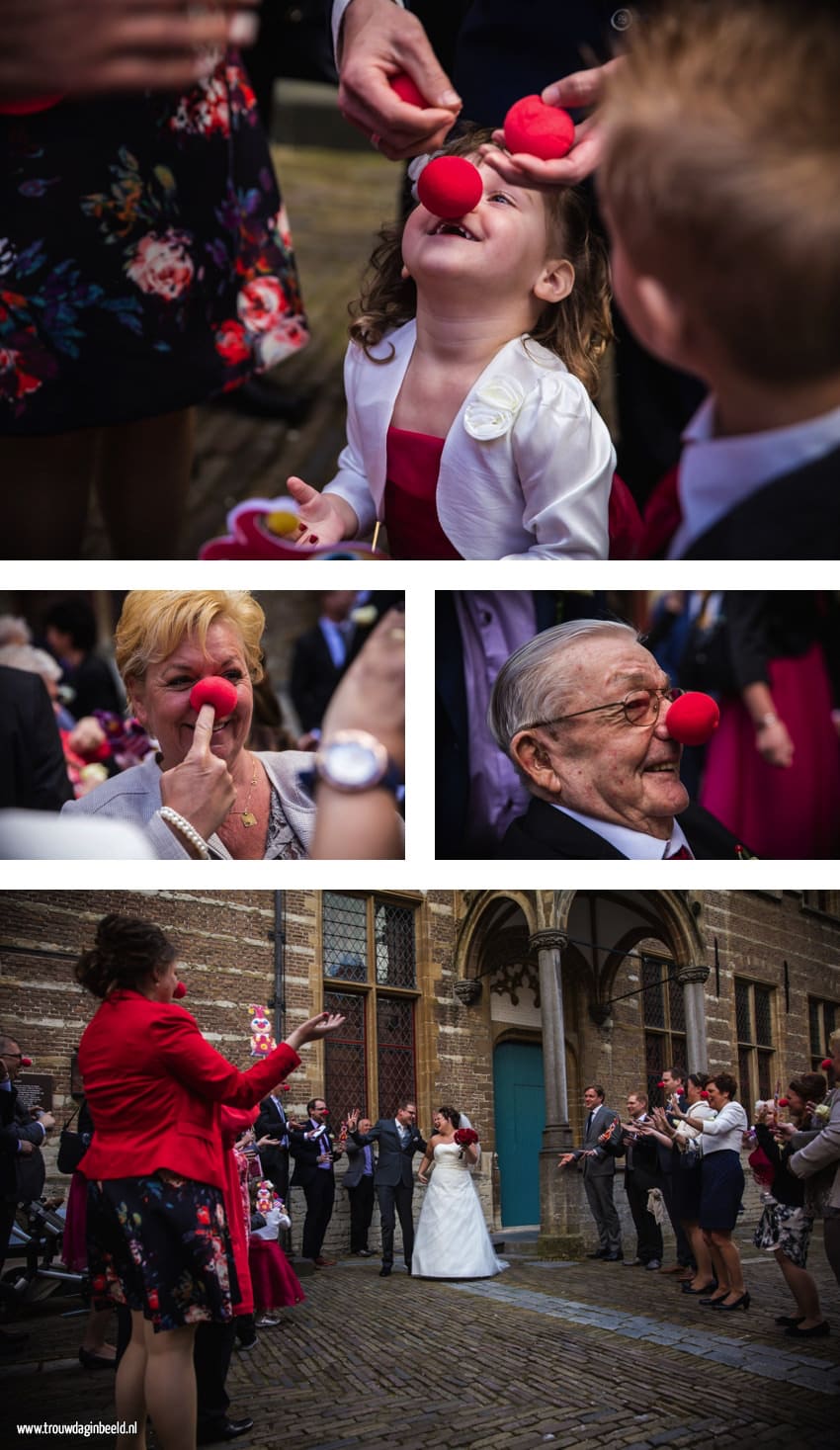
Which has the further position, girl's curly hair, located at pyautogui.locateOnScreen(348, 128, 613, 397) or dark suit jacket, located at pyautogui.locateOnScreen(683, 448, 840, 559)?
girl's curly hair, located at pyautogui.locateOnScreen(348, 128, 613, 397)

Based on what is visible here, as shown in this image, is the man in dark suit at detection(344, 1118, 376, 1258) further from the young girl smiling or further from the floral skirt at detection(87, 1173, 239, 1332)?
the young girl smiling

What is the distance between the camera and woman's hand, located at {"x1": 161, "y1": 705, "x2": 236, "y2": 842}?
2.59 m

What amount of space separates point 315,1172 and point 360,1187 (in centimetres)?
9

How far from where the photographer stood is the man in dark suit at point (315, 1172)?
2.69 m

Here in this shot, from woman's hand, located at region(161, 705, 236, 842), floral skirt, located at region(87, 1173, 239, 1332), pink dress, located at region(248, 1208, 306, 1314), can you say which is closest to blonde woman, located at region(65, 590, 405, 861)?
woman's hand, located at region(161, 705, 236, 842)

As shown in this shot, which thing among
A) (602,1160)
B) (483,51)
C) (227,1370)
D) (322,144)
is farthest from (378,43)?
(227,1370)

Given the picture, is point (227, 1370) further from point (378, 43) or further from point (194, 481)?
point (378, 43)

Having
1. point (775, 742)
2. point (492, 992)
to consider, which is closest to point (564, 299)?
point (775, 742)

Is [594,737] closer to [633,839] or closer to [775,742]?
[633,839]

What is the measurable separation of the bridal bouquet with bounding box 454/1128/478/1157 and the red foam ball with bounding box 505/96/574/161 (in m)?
1.71

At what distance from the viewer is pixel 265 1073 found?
2.49 metres

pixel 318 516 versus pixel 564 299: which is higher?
pixel 564 299

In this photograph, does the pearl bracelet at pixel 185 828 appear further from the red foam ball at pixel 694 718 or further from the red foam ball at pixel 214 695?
the red foam ball at pixel 694 718

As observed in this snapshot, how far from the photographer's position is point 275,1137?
2.71m
